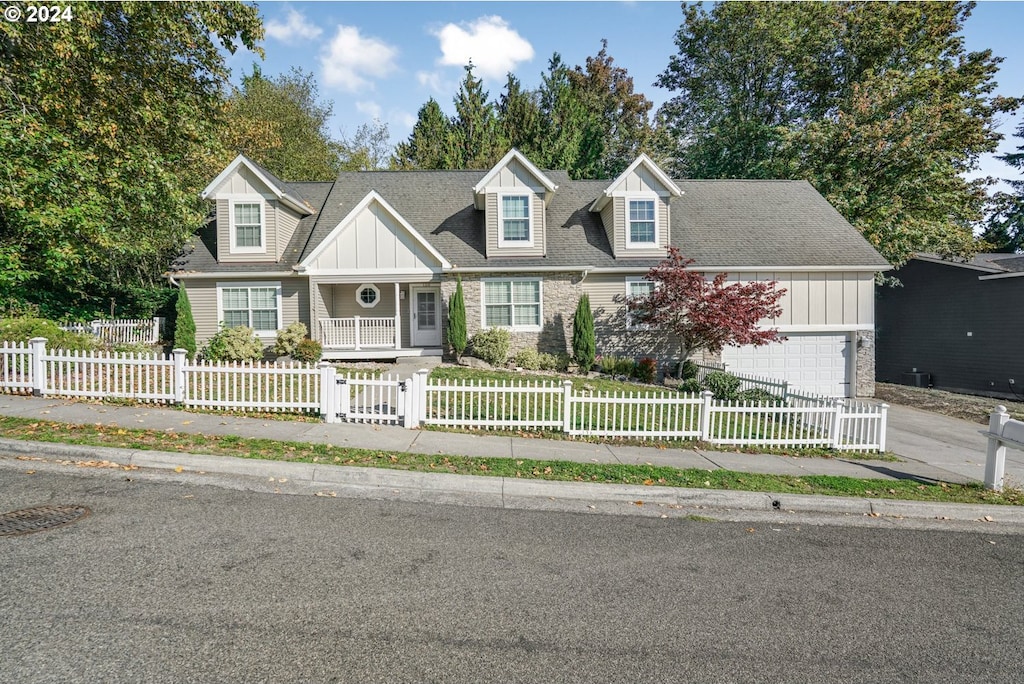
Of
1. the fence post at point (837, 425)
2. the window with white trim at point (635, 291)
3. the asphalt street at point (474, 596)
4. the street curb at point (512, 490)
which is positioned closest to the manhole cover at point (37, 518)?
the asphalt street at point (474, 596)

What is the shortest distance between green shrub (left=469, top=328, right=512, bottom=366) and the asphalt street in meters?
10.5

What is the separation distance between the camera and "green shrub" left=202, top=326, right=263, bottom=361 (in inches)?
627

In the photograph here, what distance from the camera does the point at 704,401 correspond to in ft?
30.9

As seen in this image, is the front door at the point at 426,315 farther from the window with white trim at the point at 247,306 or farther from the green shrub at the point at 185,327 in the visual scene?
the green shrub at the point at 185,327

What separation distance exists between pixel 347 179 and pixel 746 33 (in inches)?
916

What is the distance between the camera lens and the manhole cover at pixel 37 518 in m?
4.71

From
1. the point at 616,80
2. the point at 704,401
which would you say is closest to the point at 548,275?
the point at 704,401

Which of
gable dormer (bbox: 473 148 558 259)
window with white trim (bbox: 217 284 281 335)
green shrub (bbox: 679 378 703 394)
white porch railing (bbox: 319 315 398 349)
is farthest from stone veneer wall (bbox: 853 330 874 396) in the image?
window with white trim (bbox: 217 284 281 335)

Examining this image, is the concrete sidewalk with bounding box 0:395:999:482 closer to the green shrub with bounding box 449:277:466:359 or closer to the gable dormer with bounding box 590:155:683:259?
the green shrub with bounding box 449:277:466:359

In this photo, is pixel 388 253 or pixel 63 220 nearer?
pixel 63 220

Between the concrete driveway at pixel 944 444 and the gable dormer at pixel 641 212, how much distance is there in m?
8.63

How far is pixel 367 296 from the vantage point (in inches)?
731

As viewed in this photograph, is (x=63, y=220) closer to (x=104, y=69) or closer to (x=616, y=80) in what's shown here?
(x=104, y=69)

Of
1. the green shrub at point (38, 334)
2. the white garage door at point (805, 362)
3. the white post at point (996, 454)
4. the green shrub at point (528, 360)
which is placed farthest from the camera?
the white garage door at point (805, 362)
